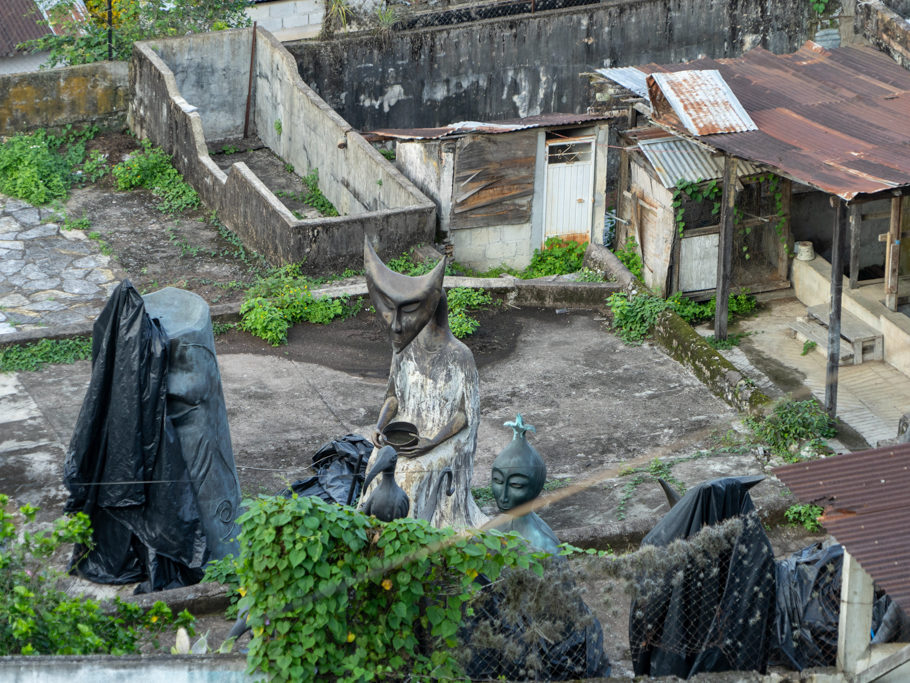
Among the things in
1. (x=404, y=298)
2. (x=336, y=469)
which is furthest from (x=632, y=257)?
(x=404, y=298)

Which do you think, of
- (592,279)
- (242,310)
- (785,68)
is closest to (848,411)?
(592,279)

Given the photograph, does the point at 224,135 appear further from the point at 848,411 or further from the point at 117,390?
Answer: the point at 117,390

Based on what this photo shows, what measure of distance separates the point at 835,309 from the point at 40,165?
10.4 m

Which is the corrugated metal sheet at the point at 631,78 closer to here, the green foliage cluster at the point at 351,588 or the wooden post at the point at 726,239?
the wooden post at the point at 726,239

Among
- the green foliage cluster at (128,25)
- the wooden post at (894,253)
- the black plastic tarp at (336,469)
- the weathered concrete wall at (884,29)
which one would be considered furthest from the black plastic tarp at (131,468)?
the weathered concrete wall at (884,29)

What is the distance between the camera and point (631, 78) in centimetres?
1784

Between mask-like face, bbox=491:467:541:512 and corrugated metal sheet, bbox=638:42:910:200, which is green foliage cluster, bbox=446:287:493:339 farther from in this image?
mask-like face, bbox=491:467:541:512

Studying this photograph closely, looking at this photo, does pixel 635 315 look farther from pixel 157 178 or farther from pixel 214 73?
pixel 214 73

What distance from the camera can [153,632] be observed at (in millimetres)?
8906

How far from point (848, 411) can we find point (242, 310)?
21.0ft

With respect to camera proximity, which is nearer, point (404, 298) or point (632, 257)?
point (404, 298)

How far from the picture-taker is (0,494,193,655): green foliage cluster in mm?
7750

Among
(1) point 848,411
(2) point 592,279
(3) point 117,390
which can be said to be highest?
(3) point 117,390

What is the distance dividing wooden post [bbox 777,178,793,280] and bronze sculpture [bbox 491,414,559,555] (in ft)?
29.8
